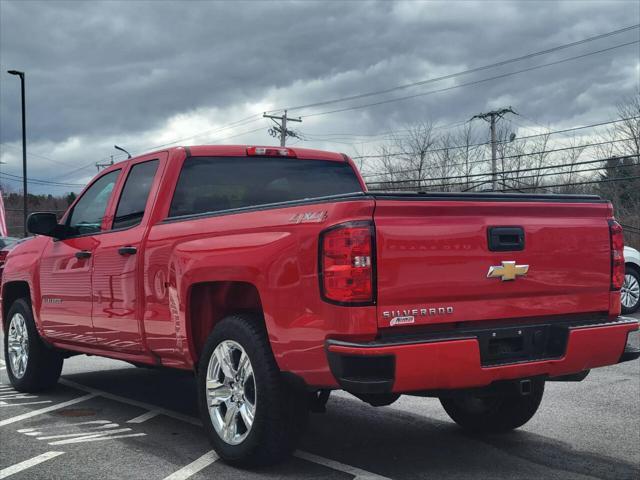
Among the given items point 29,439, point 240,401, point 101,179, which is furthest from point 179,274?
point 101,179

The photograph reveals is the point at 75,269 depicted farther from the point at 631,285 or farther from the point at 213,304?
the point at 631,285

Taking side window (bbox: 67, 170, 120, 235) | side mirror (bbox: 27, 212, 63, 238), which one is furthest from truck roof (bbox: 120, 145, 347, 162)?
side mirror (bbox: 27, 212, 63, 238)

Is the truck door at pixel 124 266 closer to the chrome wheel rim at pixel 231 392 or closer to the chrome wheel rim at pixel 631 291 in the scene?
the chrome wheel rim at pixel 231 392

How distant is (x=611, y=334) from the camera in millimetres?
4414

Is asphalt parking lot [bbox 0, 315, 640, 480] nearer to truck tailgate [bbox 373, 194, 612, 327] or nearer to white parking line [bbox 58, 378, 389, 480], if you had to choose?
white parking line [bbox 58, 378, 389, 480]

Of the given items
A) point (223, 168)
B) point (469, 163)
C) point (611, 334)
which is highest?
point (469, 163)

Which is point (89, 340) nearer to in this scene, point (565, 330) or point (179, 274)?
point (179, 274)

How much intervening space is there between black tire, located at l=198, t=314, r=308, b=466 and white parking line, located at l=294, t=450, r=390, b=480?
37 centimetres

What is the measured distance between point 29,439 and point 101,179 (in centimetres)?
227

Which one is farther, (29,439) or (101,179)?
(101,179)

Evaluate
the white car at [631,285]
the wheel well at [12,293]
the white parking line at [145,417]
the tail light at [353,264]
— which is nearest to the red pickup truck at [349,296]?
the tail light at [353,264]

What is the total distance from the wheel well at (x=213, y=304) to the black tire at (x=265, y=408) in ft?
0.57

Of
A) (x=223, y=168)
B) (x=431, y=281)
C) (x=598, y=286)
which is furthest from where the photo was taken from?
(x=223, y=168)

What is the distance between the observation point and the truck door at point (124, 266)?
5.40 m
